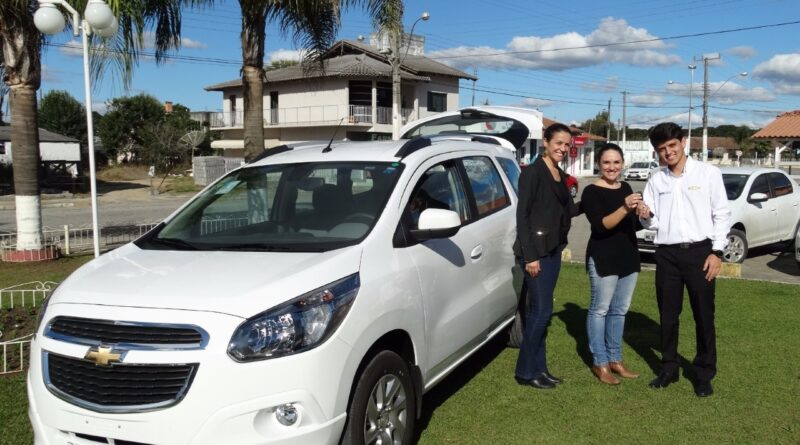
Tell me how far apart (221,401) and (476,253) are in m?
2.24

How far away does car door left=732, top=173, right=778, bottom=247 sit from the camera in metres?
10.8

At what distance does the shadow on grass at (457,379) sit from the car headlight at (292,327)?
55.5 inches

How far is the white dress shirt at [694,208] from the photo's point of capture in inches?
179

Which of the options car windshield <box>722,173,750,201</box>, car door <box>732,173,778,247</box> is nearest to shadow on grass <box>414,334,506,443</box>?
car door <box>732,173,778,247</box>

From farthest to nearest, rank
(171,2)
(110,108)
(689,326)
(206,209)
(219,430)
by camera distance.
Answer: (110,108)
(171,2)
(689,326)
(206,209)
(219,430)

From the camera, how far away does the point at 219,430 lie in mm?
2791

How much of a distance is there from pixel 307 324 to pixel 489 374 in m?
2.69

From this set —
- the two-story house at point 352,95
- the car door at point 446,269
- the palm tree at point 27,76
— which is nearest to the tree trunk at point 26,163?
the palm tree at point 27,76

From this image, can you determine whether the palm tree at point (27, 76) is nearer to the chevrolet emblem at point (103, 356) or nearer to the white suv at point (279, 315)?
the white suv at point (279, 315)

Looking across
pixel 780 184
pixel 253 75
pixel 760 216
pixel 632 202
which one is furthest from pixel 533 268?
pixel 780 184

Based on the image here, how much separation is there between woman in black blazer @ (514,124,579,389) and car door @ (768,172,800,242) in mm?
8266

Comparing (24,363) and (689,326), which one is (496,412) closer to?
(689,326)

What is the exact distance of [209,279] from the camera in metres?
3.16

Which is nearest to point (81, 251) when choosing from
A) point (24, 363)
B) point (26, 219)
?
point (26, 219)
